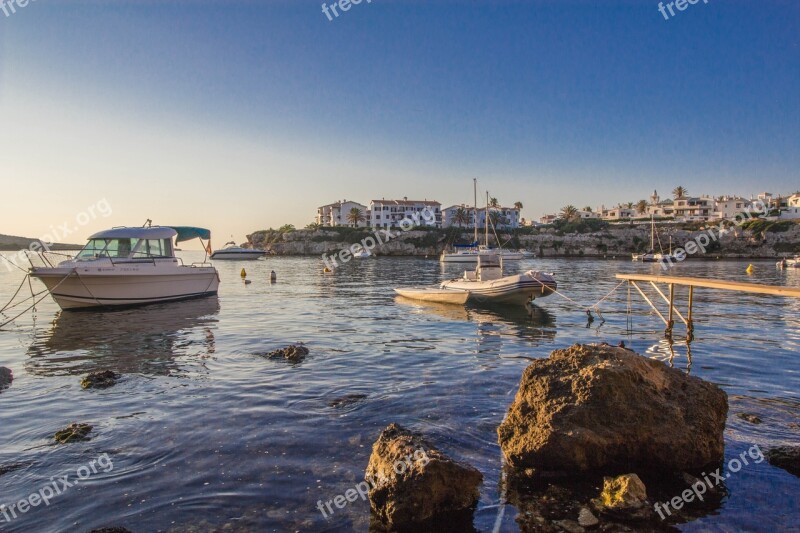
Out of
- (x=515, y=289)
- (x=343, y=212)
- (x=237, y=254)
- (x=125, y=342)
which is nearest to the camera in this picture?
(x=125, y=342)

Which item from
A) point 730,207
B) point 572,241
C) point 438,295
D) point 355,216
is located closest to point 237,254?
point 355,216

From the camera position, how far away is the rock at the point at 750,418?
9000 mm

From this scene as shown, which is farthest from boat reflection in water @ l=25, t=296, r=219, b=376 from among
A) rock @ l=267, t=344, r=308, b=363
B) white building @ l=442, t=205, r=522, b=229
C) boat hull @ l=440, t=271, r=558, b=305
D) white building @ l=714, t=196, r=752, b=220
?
white building @ l=714, t=196, r=752, b=220

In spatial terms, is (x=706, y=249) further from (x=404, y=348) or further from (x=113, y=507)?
(x=113, y=507)

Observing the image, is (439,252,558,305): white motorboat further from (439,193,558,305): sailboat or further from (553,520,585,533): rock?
(553,520,585,533): rock

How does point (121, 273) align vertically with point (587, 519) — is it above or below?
above

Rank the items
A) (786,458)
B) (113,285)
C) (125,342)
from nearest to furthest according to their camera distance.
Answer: (786,458) → (125,342) → (113,285)

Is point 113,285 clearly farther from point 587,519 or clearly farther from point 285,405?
point 587,519

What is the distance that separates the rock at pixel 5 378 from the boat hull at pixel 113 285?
1299cm

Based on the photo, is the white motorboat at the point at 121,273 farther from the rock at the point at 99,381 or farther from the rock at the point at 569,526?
the rock at the point at 569,526

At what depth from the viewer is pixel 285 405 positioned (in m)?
10.3

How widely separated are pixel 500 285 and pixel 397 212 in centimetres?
12642

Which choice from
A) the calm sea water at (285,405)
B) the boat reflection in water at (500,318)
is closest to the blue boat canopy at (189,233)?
the calm sea water at (285,405)

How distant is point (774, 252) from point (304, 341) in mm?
122980
